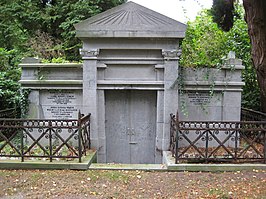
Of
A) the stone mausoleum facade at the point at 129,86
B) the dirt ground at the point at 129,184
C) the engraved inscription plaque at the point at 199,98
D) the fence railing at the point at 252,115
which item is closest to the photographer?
the dirt ground at the point at 129,184

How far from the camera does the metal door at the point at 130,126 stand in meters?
8.71

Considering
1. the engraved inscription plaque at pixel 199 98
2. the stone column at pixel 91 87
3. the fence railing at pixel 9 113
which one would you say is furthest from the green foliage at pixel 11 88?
the engraved inscription plaque at pixel 199 98

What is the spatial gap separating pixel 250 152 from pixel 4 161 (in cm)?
641

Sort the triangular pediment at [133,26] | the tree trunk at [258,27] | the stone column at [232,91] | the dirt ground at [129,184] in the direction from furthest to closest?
the stone column at [232,91], the triangular pediment at [133,26], the tree trunk at [258,27], the dirt ground at [129,184]

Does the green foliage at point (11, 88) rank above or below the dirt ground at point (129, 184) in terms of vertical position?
above

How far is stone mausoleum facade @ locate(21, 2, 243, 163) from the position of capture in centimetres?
793

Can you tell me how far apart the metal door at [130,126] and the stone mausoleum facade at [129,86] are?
0.03 meters

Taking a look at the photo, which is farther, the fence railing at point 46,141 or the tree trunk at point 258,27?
the tree trunk at point 258,27

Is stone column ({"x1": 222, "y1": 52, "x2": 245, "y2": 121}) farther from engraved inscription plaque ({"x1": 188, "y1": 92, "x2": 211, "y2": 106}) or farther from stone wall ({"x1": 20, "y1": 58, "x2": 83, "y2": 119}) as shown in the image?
stone wall ({"x1": 20, "y1": 58, "x2": 83, "y2": 119})

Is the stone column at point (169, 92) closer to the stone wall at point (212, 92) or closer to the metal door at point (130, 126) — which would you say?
the stone wall at point (212, 92)

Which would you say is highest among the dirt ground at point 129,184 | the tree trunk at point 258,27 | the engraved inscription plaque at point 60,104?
the tree trunk at point 258,27

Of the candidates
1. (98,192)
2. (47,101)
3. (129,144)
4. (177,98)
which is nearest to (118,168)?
(98,192)

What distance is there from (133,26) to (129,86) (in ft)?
5.63

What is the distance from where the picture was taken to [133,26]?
7871 millimetres
